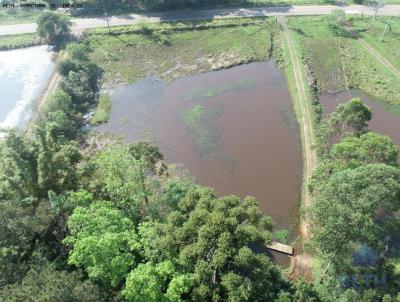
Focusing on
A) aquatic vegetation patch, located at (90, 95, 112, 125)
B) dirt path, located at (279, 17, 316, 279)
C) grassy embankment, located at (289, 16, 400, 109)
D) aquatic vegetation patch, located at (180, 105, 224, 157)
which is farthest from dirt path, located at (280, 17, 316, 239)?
aquatic vegetation patch, located at (90, 95, 112, 125)

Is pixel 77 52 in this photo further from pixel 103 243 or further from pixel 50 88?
pixel 103 243

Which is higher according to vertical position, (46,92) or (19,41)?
(19,41)

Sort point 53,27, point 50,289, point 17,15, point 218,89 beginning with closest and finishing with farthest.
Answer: point 50,289
point 218,89
point 53,27
point 17,15

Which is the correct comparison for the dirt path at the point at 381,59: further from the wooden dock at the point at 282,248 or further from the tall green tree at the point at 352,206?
the wooden dock at the point at 282,248

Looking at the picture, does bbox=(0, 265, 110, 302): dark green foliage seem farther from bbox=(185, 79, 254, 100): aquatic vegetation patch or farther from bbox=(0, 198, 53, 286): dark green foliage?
bbox=(185, 79, 254, 100): aquatic vegetation patch

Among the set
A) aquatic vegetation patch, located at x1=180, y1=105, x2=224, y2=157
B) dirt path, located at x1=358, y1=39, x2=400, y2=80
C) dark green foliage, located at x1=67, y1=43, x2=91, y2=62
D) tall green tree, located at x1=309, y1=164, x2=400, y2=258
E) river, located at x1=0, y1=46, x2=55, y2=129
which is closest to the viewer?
tall green tree, located at x1=309, y1=164, x2=400, y2=258

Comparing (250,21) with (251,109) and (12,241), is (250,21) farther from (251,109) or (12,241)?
(12,241)

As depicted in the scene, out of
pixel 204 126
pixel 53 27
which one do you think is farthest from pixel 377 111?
pixel 53 27

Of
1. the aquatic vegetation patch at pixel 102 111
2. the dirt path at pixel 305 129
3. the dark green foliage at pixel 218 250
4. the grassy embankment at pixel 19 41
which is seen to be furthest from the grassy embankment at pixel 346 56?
the grassy embankment at pixel 19 41
